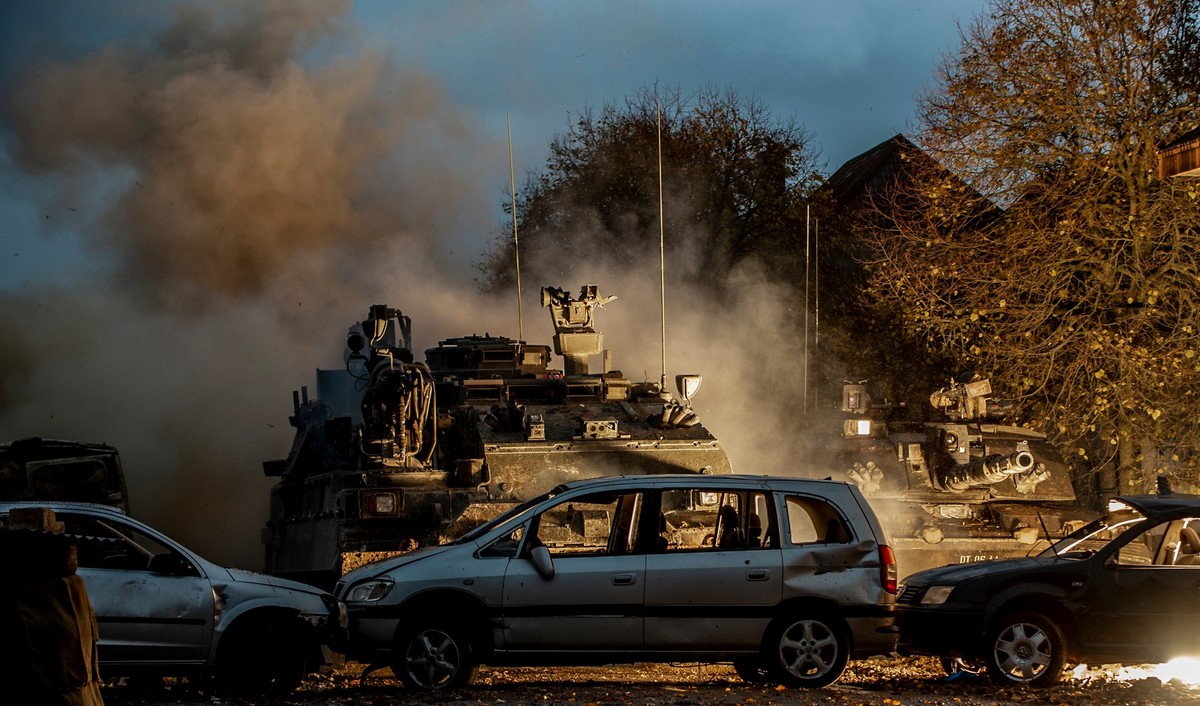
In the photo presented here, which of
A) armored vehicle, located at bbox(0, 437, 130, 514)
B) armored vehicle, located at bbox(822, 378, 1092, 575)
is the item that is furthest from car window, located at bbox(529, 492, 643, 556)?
armored vehicle, located at bbox(0, 437, 130, 514)

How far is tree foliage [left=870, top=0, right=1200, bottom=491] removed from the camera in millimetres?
20141

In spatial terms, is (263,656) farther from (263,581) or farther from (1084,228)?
(1084,228)

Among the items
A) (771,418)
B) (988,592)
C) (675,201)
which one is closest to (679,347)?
(771,418)

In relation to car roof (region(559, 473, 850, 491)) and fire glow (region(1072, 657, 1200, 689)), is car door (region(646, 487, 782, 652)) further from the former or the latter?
fire glow (region(1072, 657, 1200, 689))

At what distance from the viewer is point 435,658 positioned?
38.3ft

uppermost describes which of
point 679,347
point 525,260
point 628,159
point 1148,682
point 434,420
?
point 628,159

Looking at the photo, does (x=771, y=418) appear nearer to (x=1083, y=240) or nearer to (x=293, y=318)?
(x=1083, y=240)

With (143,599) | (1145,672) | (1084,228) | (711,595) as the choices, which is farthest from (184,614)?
(1084,228)

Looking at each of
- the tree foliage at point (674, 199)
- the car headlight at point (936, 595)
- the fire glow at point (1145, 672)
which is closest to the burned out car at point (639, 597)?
the car headlight at point (936, 595)

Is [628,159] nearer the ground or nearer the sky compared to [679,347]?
nearer the sky

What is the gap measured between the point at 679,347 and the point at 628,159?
10912mm

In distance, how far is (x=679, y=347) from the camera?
30.1 metres

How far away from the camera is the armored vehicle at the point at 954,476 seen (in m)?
18.3

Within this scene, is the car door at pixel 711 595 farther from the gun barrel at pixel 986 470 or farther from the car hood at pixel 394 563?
the gun barrel at pixel 986 470
